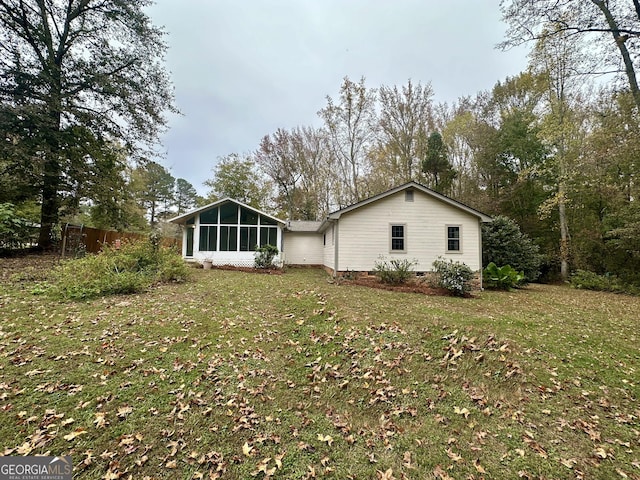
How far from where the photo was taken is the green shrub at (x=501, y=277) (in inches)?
457

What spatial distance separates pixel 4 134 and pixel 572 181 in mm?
25690

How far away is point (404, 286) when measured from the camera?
34.0 ft

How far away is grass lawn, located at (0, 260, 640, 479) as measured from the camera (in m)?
2.61

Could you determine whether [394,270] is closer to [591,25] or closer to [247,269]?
[247,269]

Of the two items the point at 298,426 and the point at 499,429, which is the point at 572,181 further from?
the point at 298,426

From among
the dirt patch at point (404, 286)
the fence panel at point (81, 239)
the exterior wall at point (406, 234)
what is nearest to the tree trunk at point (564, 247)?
the exterior wall at point (406, 234)

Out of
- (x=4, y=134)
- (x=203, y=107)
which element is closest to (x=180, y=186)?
(x=203, y=107)

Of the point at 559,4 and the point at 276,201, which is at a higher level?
the point at 559,4

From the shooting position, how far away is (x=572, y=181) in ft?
48.9

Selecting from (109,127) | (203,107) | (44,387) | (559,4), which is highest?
(203,107)

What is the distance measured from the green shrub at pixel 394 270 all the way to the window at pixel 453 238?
1765 mm

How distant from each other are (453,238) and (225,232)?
Answer: 1169 centimetres

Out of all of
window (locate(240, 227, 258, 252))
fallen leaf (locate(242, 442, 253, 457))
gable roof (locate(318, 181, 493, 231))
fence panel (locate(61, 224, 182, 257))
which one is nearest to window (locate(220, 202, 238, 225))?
window (locate(240, 227, 258, 252))

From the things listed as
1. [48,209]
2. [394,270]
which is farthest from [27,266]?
[394,270]
